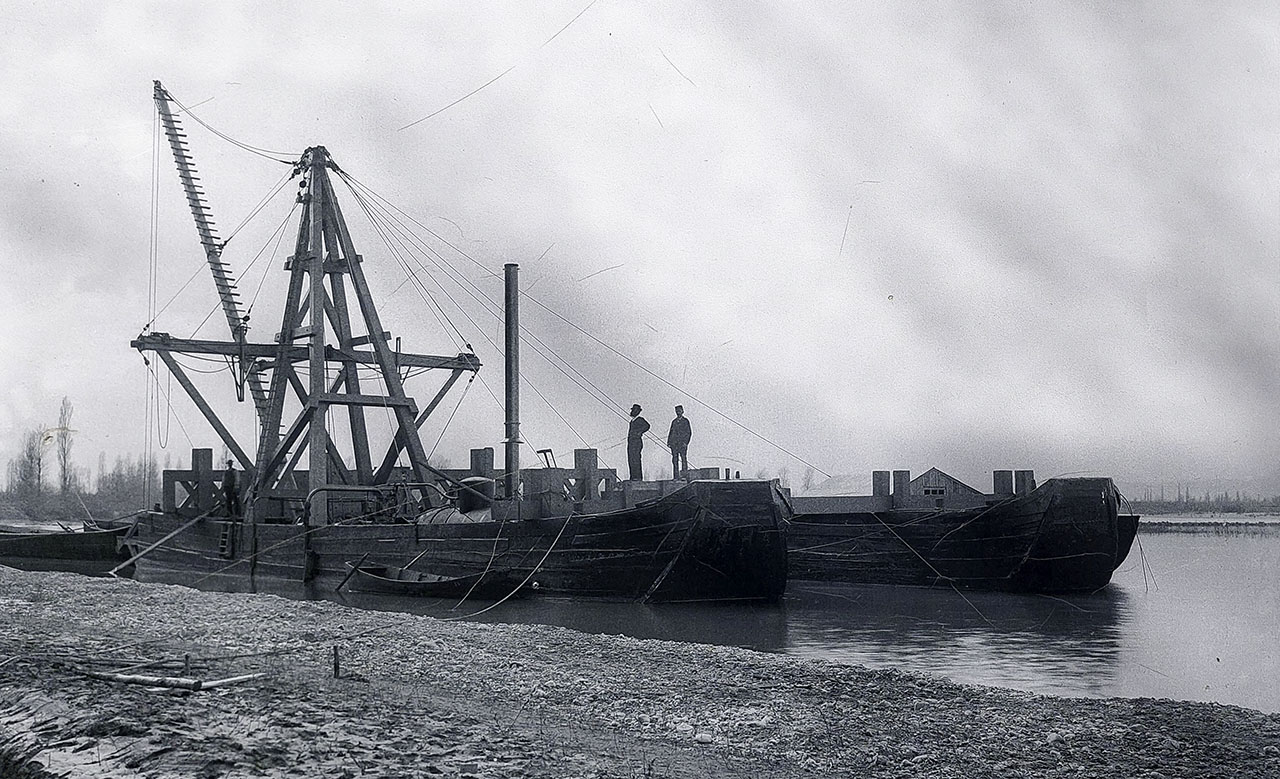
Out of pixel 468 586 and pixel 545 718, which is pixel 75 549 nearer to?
pixel 468 586

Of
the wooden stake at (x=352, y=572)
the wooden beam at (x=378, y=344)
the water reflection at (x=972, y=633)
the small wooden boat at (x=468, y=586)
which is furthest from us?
the wooden beam at (x=378, y=344)

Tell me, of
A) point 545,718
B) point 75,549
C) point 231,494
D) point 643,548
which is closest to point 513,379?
point 643,548

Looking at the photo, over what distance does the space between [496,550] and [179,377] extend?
29.1 ft

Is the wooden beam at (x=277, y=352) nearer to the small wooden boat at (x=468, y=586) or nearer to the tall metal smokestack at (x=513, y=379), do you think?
the tall metal smokestack at (x=513, y=379)

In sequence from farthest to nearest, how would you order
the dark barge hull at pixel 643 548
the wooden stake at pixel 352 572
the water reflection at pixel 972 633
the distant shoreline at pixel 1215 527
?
the distant shoreline at pixel 1215 527
the wooden stake at pixel 352 572
the dark barge hull at pixel 643 548
the water reflection at pixel 972 633

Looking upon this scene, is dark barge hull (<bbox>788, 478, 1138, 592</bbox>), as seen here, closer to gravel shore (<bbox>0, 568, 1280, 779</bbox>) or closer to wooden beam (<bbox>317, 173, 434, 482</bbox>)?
wooden beam (<bbox>317, 173, 434, 482</bbox>)

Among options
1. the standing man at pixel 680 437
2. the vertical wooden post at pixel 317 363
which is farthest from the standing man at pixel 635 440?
the vertical wooden post at pixel 317 363

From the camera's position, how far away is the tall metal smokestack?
19625mm

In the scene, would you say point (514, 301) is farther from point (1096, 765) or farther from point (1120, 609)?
point (1096, 765)

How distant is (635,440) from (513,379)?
2.54 m

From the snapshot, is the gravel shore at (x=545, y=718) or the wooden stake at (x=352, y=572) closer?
the gravel shore at (x=545, y=718)

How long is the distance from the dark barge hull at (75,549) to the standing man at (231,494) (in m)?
5.01

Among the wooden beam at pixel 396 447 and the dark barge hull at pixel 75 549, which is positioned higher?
the wooden beam at pixel 396 447

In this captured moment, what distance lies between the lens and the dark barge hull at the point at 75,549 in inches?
1082
